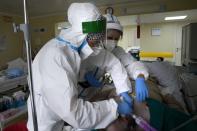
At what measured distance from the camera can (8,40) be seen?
14.8ft

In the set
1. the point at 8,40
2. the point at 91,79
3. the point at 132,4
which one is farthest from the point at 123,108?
the point at 8,40

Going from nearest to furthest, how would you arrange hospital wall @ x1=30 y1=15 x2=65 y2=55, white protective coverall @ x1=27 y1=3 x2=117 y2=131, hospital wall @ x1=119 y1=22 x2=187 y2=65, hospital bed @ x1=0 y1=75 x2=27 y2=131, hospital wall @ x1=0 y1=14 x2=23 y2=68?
white protective coverall @ x1=27 y1=3 x2=117 y2=131, hospital bed @ x1=0 y1=75 x2=27 y2=131, hospital wall @ x1=0 y1=14 x2=23 y2=68, hospital wall @ x1=30 y1=15 x2=65 y2=55, hospital wall @ x1=119 y1=22 x2=187 y2=65

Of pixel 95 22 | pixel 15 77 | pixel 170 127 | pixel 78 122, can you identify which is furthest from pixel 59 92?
pixel 15 77

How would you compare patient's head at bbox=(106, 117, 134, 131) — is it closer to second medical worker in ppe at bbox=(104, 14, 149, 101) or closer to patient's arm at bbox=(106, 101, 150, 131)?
patient's arm at bbox=(106, 101, 150, 131)

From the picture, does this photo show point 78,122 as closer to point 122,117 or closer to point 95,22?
point 122,117

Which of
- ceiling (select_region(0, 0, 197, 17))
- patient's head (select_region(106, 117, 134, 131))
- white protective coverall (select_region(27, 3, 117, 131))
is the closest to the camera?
white protective coverall (select_region(27, 3, 117, 131))

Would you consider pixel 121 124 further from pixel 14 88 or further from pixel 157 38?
pixel 157 38

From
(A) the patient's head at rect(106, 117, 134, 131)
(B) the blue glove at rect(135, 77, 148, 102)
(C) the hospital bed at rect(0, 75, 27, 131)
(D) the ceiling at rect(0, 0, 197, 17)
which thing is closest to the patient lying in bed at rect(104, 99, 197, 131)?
(A) the patient's head at rect(106, 117, 134, 131)

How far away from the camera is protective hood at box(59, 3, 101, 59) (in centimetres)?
98

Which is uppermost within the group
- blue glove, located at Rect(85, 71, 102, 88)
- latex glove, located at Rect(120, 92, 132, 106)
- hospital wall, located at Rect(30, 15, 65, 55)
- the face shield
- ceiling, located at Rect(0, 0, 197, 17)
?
ceiling, located at Rect(0, 0, 197, 17)

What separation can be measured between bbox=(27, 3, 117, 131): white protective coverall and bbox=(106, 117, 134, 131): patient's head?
0.47 ft

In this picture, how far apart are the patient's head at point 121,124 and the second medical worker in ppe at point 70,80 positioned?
11 centimetres

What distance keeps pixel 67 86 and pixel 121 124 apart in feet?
1.57

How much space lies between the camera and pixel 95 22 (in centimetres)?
97
